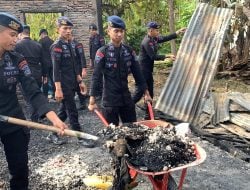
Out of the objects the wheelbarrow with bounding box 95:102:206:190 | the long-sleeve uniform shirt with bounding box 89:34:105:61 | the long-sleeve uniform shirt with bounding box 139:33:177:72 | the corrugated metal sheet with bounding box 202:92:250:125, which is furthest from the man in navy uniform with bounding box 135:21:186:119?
the wheelbarrow with bounding box 95:102:206:190

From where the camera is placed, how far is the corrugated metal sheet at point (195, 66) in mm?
7316

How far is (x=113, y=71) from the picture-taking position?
4809 mm

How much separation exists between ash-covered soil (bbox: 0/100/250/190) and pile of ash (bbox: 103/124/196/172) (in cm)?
99

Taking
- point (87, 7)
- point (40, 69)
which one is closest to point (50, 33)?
point (87, 7)

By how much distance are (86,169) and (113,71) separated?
4.63 ft

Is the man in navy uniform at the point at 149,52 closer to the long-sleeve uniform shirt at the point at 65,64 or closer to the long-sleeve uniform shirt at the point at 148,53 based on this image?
the long-sleeve uniform shirt at the point at 148,53

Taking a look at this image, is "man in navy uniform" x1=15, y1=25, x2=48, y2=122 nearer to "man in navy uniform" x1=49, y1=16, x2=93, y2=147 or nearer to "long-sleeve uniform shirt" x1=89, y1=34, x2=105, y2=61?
"man in navy uniform" x1=49, y1=16, x2=93, y2=147

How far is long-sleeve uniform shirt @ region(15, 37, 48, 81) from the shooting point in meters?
7.62

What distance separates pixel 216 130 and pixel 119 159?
360 cm

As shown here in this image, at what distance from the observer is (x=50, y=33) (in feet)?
50.7

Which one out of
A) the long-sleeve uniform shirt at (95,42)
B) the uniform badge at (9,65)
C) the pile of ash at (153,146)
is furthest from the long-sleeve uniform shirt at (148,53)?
the uniform badge at (9,65)

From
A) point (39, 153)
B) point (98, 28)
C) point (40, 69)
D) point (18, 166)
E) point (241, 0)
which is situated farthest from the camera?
point (98, 28)

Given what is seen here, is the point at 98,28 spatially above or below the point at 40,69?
above

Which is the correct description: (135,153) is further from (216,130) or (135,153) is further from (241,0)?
(241,0)
